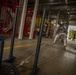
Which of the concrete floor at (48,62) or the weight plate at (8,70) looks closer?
the weight plate at (8,70)

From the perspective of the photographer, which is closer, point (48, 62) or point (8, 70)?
point (8, 70)

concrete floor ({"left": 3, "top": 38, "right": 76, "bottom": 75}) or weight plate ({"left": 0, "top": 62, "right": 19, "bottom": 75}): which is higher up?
weight plate ({"left": 0, "top": 62, "right": 19, "bottom": 75})

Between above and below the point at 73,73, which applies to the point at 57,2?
above

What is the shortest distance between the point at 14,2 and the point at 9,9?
585mm

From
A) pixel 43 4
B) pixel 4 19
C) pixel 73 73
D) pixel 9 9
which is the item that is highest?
pixel 43 4

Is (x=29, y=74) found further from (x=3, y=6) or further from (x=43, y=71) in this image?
(x=3, y=6)

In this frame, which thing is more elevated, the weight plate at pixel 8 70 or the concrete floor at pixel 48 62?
the weight plate at pixel 8 70

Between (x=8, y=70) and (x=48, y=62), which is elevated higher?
(x=8, y=70)

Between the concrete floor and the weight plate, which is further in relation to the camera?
the concrete floor

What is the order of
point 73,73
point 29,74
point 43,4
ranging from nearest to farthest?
point 29,74 → point 73,73 → point 43,4

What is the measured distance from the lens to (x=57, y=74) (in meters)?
1.96

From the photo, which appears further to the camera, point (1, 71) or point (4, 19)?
point (4, 19)

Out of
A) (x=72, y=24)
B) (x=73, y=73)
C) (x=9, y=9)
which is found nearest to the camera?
(x=73, y=73)

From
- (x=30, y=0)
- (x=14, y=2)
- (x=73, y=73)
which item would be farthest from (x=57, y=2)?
(x=73, y=73)
